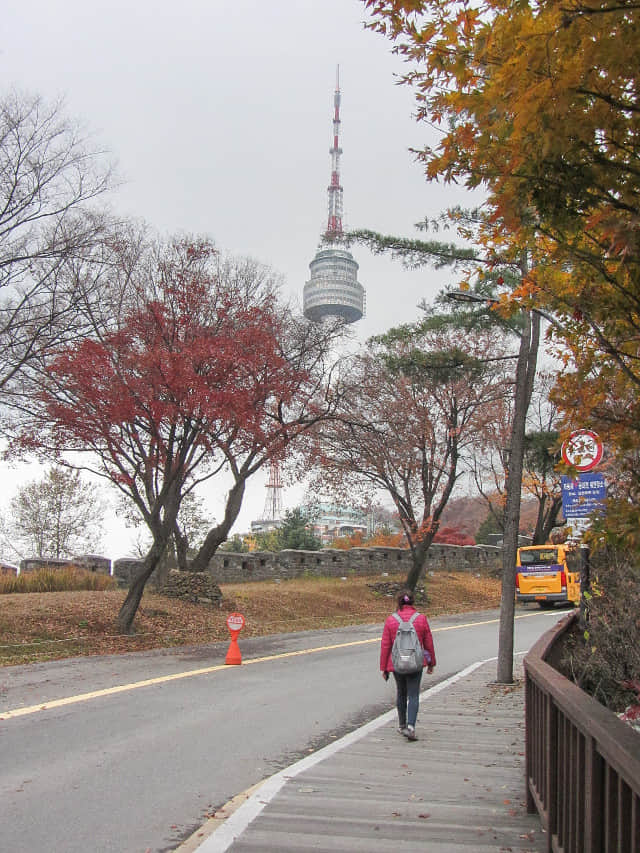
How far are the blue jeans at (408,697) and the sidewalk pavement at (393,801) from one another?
0.66 ft

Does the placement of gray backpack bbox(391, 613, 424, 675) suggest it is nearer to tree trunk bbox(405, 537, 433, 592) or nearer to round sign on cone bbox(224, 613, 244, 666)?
round sign on cone bbox(224, 613, 244, 666)

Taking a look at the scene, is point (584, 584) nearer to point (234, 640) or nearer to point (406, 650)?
point (406, 650)

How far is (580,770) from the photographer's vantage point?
3303mm

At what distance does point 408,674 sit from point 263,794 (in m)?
2.96

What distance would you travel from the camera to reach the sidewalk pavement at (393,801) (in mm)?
4727

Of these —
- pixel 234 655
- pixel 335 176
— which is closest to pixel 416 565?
Answer: pixel 234 655

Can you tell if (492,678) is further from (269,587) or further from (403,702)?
(269,587)

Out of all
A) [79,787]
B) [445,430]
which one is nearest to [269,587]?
[445,430]

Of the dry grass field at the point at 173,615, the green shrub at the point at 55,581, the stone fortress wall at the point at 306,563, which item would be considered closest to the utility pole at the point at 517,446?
the dry grass field at the point at 173,615

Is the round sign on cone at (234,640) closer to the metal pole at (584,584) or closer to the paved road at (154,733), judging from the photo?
the paved road at (154,733)

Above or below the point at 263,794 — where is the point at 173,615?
below

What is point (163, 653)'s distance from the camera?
16125mm

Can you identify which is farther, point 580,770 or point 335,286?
point 335,286

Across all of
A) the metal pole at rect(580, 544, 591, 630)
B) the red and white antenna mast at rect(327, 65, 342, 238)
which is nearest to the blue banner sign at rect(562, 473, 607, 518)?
the metal pole at rect(580, 544, 591, 630)
